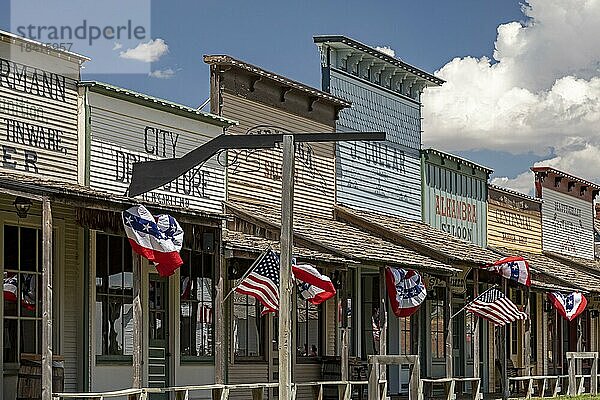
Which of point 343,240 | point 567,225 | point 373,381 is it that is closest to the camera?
point 373,381

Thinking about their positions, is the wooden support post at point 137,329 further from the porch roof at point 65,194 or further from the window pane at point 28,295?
the window pane at point 28,295

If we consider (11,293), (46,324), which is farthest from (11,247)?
(46,324)

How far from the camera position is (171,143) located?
69.5 ft

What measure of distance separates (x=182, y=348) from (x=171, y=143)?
3.43 metres

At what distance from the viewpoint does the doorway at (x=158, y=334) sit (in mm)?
20203

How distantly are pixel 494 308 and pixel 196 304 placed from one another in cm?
699

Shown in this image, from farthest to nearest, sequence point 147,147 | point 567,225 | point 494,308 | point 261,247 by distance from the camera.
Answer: point 567,225 < point 494,308 < point 147,147 < point 261,247

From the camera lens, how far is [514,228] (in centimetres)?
3631

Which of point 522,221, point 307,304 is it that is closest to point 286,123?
point 307,304

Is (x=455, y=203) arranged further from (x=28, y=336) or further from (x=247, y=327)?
(x=28, y=336)

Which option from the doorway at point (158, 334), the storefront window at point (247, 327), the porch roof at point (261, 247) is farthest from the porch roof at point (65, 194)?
the storefront window at point (247, 327)

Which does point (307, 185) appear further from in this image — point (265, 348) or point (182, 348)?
point (182, 348)

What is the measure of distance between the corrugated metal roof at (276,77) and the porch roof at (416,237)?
7.53ft

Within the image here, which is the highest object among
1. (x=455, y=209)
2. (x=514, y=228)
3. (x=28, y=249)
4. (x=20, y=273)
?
(x=455, y=209)
